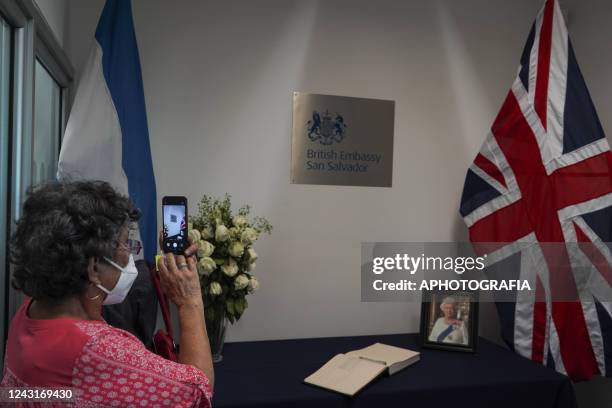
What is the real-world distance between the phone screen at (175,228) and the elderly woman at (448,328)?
127 centimetres

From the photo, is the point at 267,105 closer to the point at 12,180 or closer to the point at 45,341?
the point at 12,180

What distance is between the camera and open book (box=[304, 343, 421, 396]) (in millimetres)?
1594

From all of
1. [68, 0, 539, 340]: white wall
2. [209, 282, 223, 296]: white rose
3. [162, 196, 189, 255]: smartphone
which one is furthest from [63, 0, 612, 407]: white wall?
[162, 196, 189, 255]: smartphone

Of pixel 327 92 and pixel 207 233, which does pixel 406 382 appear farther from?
pixel 327 92

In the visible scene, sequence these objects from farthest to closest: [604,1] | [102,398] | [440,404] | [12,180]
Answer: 1. [604,1]
2. [440,404]
3. [12,180]
4. [102,398]

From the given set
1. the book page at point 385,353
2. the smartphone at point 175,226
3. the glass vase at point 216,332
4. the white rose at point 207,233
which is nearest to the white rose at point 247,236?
the white rose at point 207,233

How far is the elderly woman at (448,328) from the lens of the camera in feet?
6.70

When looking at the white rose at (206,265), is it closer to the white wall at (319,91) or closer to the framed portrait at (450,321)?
the white wall at (319,91)

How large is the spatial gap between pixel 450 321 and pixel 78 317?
160cm

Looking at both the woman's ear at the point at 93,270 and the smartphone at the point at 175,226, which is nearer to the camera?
the woman's ear at the point at 93,270

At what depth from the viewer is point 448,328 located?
2057 mm

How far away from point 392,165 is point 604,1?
131 cm

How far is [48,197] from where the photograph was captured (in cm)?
88

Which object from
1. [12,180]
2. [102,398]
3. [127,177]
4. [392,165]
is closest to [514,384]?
[392,165]
